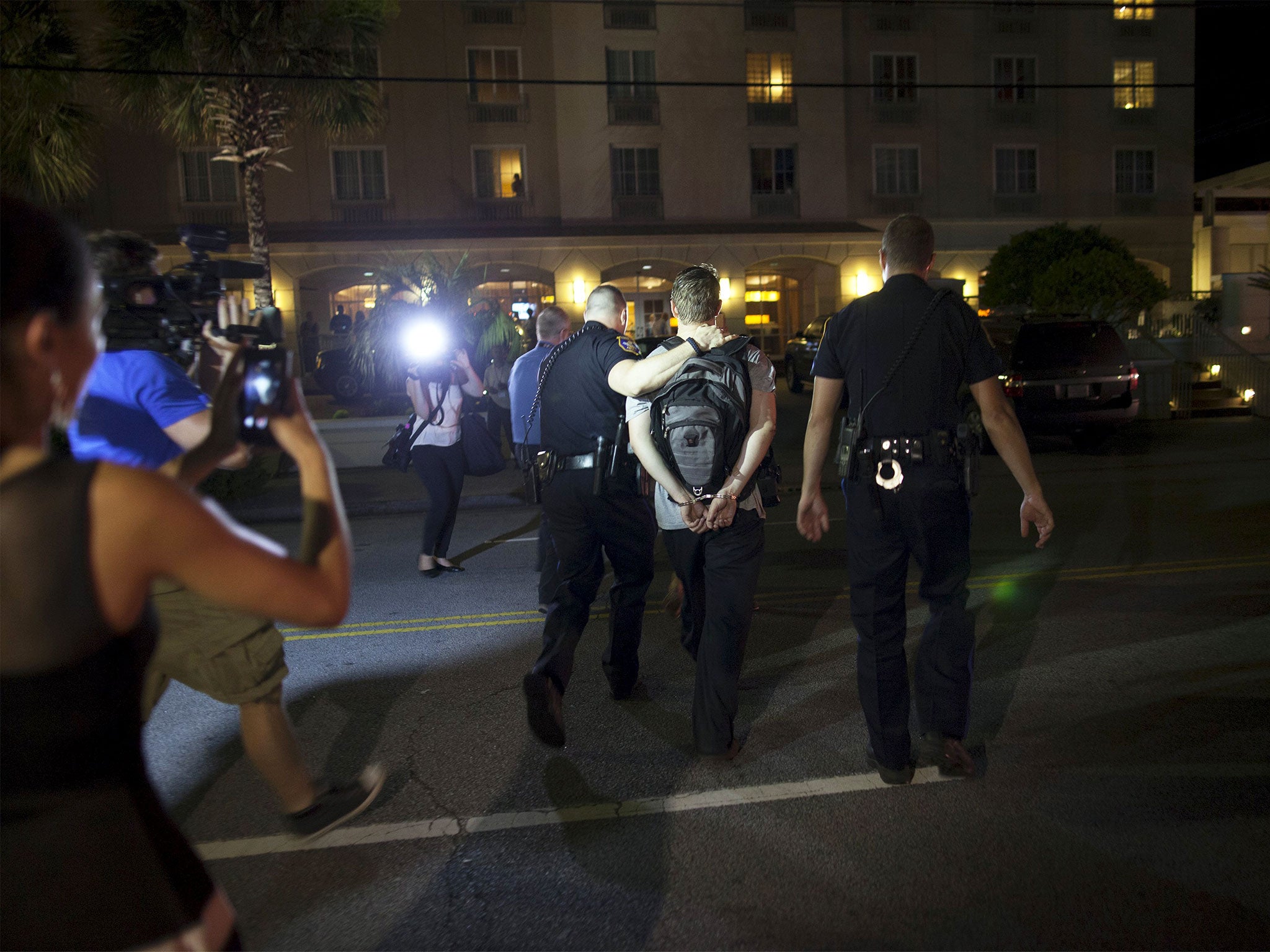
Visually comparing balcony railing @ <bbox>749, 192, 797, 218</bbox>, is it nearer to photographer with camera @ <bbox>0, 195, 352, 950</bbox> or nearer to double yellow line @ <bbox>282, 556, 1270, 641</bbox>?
double yellow line @ <bbox>282, 556, 1270, 641</bbox>

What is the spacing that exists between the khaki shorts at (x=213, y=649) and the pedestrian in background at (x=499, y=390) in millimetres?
8948

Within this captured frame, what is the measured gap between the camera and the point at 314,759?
4.25m

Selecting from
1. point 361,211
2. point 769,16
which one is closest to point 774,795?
point 361,211

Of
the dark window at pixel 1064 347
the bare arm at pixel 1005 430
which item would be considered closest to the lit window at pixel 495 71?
the dark window at pixel 1064 347

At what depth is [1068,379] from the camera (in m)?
13.8

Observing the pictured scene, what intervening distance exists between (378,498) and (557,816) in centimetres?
861

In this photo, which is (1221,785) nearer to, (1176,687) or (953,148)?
(1176,687)

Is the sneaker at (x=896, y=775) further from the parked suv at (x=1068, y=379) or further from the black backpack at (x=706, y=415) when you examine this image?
the parked suv at (x=1068, y=379)

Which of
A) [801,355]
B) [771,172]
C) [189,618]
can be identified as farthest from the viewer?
[771,172]

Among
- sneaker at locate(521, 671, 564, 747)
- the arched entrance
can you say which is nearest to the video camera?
sneaker at locate(521, 671, 564, 747)

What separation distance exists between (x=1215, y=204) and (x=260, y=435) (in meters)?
41.6

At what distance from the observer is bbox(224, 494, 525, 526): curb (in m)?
10.8

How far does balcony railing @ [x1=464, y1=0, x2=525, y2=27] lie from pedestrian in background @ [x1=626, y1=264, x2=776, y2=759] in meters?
28.4

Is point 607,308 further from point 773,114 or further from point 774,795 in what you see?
point 773,114
